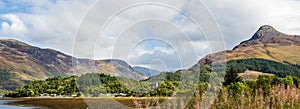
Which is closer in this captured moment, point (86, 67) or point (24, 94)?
point (86, 67)

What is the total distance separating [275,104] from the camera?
1284 centimetres

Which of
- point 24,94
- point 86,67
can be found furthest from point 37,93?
point 86,67

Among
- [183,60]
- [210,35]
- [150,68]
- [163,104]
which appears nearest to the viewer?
[163,104]

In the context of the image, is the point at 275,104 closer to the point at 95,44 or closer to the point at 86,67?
the point at 95,44

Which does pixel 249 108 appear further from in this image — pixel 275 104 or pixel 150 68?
pixel 150 68

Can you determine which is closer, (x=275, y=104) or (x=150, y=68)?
(x=275, y=104)

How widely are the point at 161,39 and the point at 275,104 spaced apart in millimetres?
5365

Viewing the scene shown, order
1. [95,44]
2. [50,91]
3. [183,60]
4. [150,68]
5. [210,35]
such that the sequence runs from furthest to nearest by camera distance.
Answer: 1. [50,91]
2. [150,68]
3. [183,60]
4. [210,35]
5. [95,44]

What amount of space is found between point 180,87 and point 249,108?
5138 millimetres

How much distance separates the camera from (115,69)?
17875 millimetres

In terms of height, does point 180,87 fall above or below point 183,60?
below

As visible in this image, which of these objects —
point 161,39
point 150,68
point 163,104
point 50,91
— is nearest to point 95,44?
point 163,104

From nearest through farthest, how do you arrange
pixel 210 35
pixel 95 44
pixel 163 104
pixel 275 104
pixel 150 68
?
pixel 163 104 → pixel 95 44 → pixel 210 35 → pixel 275 104 → pixel 150 68

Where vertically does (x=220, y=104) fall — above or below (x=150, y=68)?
below
